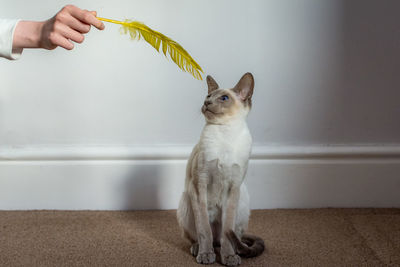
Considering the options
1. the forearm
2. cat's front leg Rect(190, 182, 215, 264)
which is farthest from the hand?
cat's front leg Rect(190, 182, 215, 264)

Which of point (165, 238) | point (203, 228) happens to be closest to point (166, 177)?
point (165, 238)

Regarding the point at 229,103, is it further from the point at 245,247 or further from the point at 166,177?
the point at 166,177

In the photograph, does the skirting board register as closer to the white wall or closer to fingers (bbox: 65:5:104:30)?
the white wall

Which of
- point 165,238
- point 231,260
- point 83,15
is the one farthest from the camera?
point 165,238

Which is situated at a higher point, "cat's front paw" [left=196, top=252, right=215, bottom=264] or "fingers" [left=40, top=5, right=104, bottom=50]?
"fingers" [left=40, top=5, right=104, bottom=50]

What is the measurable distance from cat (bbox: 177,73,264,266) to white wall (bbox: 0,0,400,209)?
0.46 m

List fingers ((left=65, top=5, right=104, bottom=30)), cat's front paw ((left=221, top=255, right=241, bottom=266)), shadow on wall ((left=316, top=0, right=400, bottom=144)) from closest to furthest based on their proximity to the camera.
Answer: fingers ((left=65, top=5, right=104, bottom=30)), cat's front paw ((left=221, top=255, right=241, bottom=266)), shadow on wall ((left=316, top=0, right=400, bottom=144))

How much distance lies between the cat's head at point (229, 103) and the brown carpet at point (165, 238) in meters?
0.41

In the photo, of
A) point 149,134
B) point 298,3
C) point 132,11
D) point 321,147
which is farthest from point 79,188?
point 298,3

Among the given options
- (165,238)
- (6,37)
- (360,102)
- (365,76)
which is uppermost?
(6,37)

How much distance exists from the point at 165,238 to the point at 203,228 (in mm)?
241

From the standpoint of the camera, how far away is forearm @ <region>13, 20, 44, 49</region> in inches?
34.6

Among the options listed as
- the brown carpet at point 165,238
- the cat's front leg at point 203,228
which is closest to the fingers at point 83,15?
the cat's front leg at point 203,228

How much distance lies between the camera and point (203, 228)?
118 cm
